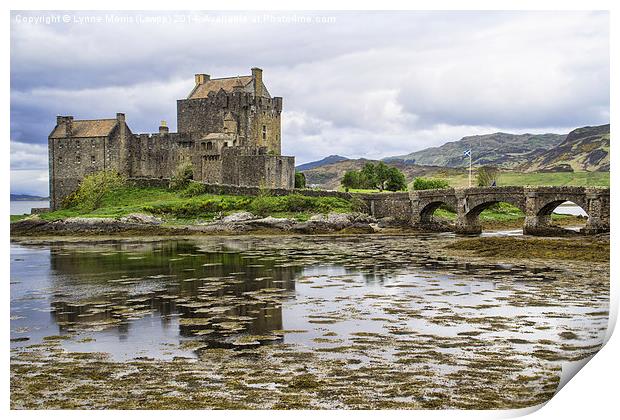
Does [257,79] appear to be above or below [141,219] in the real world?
above

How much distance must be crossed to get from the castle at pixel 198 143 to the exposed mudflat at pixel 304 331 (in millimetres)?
20222

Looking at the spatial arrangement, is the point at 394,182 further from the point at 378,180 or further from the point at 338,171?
the point at 338,171

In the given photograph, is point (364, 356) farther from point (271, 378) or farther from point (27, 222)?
point (27, 222)

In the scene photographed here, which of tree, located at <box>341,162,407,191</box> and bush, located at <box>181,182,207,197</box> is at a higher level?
tree, located at <box>341,162,407,191</box>

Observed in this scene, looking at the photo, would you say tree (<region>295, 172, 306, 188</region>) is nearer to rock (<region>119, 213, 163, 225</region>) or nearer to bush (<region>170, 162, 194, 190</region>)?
bush (<region>170, 162, 194, 190</region>)

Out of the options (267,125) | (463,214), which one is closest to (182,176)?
(267,125)

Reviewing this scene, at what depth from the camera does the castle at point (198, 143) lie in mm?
40469

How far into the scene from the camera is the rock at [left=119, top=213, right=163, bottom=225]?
34569 millimetres

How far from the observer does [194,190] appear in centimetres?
3959

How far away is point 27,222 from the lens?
34.8 m

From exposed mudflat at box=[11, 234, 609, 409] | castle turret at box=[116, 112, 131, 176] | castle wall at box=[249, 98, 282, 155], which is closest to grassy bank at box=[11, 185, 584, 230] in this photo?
castle turret at box=[116, 112, 131, 176]

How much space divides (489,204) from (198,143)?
56.0 feet

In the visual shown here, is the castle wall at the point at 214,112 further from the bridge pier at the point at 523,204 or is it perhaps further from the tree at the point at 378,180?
the bridge pier at the point at 523,204

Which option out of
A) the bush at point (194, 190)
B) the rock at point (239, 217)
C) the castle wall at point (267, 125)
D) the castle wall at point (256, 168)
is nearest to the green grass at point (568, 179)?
the castle wall at point (256, 168)
